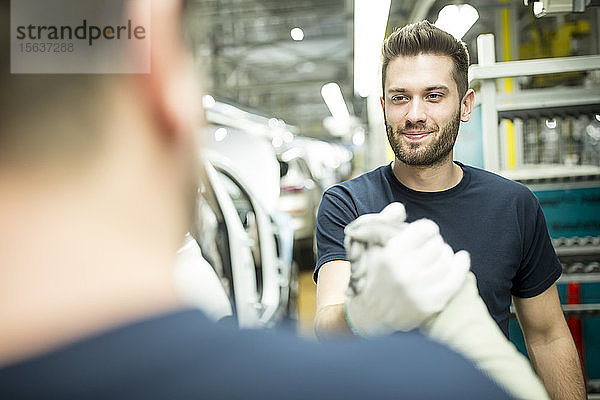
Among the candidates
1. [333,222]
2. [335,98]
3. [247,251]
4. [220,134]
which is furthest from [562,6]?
[335,98]

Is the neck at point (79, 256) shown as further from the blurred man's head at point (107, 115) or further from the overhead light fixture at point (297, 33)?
the overhead light fixture at point (297, 33)

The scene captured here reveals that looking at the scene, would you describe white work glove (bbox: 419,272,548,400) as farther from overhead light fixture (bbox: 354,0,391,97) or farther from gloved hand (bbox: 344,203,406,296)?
overhead light fixture (bbox: 354,0,391,97)

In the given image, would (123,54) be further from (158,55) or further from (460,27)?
(460,27)

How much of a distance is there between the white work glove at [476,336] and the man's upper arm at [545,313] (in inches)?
33.7

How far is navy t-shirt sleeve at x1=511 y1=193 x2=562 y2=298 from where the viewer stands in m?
1.53

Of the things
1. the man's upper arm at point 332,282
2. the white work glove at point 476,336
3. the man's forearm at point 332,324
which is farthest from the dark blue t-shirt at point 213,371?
the man's upper arm at point 332,282

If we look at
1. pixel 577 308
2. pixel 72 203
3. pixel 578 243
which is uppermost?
pixel 72 203

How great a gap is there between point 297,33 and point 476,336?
1011cm

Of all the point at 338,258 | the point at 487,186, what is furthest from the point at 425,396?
the point at 487,186

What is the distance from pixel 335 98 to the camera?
11.3 meters

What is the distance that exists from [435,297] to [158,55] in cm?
46

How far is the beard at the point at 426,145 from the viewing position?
1.47 metres

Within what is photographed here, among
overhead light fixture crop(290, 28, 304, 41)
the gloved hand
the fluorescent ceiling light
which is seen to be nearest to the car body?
the gloved hand

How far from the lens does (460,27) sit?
212cm
